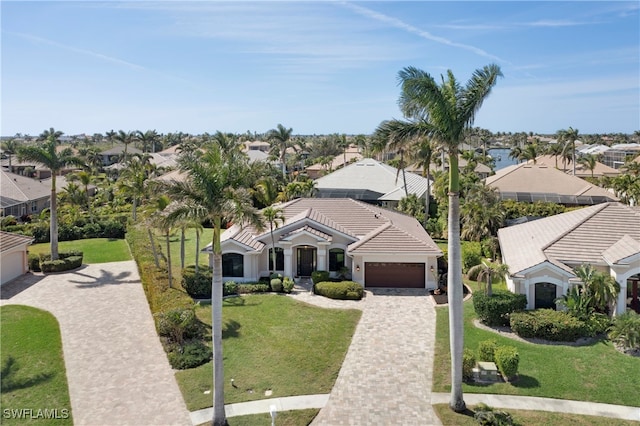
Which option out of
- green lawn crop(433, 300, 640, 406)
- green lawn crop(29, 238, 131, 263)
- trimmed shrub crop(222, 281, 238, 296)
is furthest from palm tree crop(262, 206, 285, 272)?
green lawn crop(29, 238, 131, 263)

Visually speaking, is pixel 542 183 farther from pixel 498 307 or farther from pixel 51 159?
pixel 51 159

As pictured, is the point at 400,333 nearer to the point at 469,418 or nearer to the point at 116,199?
the point at 469,418

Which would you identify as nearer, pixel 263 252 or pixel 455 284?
pixel 455 284

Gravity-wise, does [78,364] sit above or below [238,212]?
below

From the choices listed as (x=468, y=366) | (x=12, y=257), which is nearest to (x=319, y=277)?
(x=468, y=366)

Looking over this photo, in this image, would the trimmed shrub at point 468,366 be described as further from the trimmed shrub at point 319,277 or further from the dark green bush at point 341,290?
the trimmed shrub at point 319,277

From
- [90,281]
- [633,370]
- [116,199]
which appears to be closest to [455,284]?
[633,370]

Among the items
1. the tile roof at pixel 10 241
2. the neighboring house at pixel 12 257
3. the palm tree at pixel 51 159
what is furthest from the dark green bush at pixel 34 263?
the tile roof at pixel 10 241

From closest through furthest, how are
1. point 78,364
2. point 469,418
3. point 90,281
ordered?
1. point 469,418
2. point 78,364
3. point 90,281
